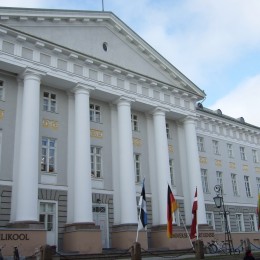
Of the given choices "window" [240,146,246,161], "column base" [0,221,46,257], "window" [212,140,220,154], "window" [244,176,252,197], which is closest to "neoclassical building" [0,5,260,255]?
"column base" [0,221,46,257]

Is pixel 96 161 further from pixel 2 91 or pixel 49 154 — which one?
pixel 2 91

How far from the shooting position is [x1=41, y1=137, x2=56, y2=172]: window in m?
22.7

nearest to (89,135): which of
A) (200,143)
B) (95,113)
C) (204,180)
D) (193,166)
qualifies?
(95,113)

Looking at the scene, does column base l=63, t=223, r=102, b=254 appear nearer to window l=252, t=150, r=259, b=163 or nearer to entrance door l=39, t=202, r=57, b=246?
entrance door l=39, t=202, r=57, b=246

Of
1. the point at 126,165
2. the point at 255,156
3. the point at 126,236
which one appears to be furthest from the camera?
the point at 255,156

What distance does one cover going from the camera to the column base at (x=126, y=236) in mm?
23297

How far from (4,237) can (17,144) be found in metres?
5.46

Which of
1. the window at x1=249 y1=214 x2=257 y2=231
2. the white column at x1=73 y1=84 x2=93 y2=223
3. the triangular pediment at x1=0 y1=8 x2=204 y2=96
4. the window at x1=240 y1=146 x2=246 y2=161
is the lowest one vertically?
the window at x1=249 y1=214 x2=257 y2=231

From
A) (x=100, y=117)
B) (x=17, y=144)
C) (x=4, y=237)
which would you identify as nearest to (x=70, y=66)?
(x=100, y=117)

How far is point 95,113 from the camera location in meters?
26.5

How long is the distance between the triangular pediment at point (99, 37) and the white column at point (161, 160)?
3072mm

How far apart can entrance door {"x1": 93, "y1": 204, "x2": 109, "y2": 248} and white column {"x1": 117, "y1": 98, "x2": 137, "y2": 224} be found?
117 centimetres

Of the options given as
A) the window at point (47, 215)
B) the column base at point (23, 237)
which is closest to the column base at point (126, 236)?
the window at point (47, 215)

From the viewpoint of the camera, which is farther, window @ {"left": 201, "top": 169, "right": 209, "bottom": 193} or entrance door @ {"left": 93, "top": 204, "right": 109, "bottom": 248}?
window @ {"left": 201, "top": 169, "right": 209, "bottom": 193}
